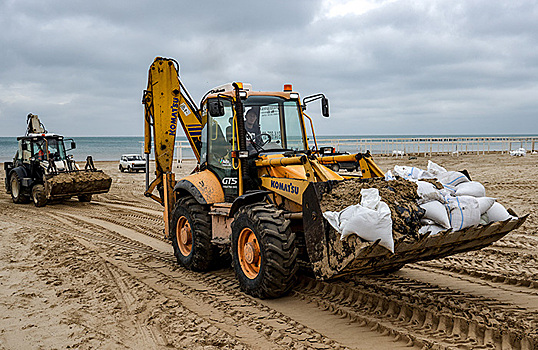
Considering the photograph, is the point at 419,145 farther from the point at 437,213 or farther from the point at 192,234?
the point at 437,213

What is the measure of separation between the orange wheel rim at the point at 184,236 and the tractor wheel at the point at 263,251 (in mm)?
1473

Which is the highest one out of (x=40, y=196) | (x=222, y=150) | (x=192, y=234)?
(x=222, y=150)

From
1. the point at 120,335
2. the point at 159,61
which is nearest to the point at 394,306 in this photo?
the point at 120,335

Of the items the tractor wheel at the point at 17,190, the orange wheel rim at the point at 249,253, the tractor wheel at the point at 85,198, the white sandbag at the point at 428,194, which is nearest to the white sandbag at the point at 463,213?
the white sandbag at the point at 428,194

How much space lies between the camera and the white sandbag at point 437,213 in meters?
4.62

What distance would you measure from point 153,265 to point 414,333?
4506 millimetres

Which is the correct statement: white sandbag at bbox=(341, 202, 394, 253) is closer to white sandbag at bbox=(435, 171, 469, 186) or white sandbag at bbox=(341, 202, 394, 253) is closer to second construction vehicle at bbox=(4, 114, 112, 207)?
white sandbag at bbox=(435, 171, 469, 186)

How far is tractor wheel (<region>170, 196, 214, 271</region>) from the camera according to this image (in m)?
6.73

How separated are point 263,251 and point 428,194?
188 cm

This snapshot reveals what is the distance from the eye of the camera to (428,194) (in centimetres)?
486

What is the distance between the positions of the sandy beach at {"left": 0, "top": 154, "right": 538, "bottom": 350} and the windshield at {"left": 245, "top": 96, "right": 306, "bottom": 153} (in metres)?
1.94

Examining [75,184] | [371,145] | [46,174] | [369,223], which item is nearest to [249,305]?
[369,223]

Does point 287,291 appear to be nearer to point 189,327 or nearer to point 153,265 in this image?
point 189,327

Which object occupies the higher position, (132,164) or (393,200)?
(393,200)
